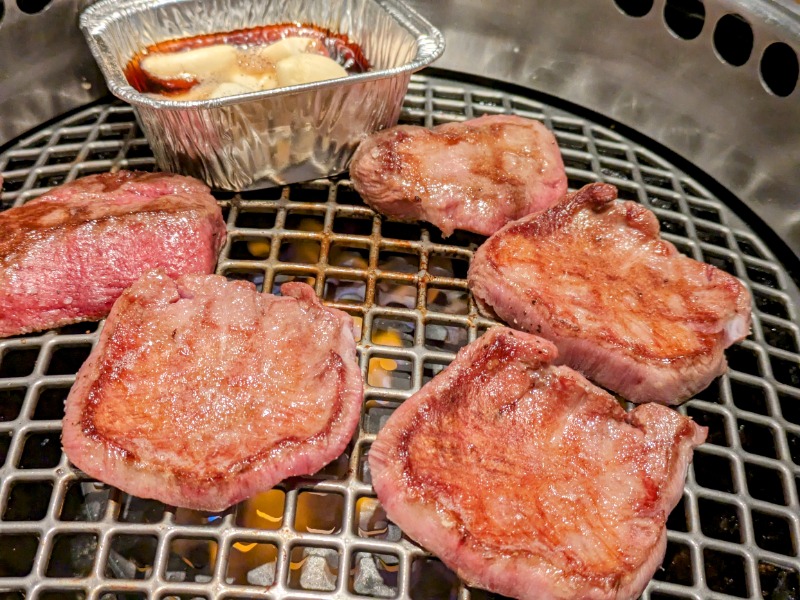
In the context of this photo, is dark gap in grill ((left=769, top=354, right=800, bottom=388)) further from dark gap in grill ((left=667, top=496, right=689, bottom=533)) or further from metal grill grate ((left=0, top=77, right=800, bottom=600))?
dark gap in grill ((left=667, top=496, right=689, bottom=533))

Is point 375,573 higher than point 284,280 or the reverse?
the reverse

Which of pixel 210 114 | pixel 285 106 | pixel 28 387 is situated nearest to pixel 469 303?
pixel 285 106

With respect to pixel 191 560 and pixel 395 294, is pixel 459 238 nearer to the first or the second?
pixel 395 294

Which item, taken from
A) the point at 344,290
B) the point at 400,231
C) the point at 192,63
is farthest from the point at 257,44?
the point at 344,290

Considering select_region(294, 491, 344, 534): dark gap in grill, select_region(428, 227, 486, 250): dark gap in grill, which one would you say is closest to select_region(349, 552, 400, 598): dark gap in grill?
select_region(294, 491, 344, 534): dark gap in grill

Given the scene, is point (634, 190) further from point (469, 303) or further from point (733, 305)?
point (469, 303)
